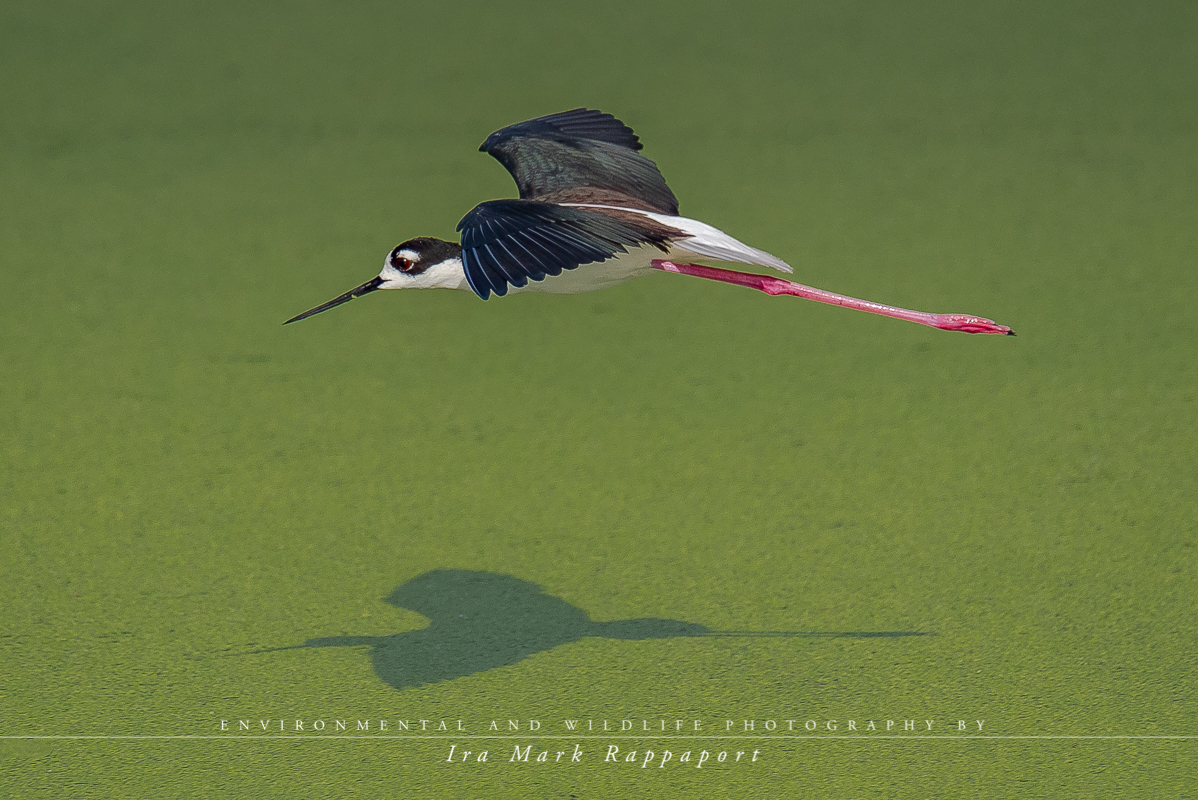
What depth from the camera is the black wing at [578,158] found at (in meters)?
2.38

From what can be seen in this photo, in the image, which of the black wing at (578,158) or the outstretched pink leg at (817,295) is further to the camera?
the black wing at (578,158)

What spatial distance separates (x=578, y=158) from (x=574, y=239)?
0.61 metres

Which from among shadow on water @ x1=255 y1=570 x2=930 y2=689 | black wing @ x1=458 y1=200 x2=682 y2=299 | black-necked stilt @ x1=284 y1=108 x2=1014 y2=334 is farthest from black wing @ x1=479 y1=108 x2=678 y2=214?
shadow on water @ x1=255 y1=570 x2=930 y2=689

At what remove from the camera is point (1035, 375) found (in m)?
3.14

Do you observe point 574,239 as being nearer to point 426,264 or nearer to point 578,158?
point 426,264

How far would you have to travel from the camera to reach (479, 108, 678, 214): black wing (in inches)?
93.5

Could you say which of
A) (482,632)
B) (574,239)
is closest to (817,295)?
(574,239)

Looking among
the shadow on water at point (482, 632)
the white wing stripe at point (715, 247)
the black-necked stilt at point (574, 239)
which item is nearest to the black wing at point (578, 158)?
the black-necked stilt at point (574, 239)

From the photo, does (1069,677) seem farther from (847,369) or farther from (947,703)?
(847,369)

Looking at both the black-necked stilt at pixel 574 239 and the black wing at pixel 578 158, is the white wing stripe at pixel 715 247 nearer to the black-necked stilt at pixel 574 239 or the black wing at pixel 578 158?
the black-necked stilt at pixel 574 239

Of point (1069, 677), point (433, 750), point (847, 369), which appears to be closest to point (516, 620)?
point (433, 750)

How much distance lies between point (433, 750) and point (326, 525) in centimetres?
66

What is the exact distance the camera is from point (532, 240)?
186 centimetres

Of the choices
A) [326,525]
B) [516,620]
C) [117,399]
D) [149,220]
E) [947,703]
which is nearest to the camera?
[947,703]
